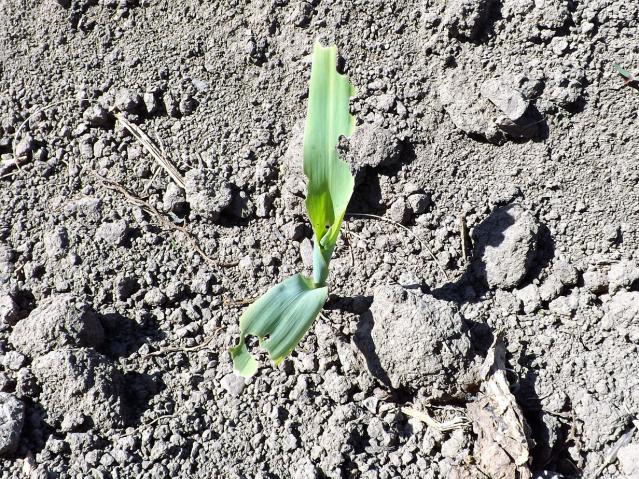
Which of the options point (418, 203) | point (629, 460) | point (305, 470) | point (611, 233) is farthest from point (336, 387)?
point (611, 233)

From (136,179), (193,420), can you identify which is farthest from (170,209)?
(193,420)

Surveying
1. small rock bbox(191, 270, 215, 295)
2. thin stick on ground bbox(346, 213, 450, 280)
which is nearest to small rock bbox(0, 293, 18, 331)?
small rock bbox(191, 270, 215, 295)

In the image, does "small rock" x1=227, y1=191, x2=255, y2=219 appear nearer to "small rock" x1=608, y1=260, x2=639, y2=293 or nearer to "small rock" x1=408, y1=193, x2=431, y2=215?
"small rock" x1=408, y1=193, x2=431, y2=215

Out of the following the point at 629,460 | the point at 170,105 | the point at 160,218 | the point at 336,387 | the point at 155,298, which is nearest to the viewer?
the point at 629,460

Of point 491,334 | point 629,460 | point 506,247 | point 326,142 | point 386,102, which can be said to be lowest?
point 629,460

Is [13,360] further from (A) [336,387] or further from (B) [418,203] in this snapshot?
(B) [418,203]

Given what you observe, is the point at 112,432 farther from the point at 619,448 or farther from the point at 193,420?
the point at 619,448

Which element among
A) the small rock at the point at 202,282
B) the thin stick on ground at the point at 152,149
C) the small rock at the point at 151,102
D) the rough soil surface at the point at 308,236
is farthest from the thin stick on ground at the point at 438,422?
the small rock at the point at 151,102
